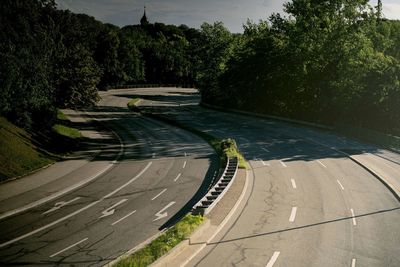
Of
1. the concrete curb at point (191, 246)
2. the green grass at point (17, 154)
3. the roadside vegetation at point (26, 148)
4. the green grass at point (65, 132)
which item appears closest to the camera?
the concrete curb at point (191, 246)

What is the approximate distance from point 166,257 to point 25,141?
92.3 feet

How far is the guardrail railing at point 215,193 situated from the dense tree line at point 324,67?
29.4 m

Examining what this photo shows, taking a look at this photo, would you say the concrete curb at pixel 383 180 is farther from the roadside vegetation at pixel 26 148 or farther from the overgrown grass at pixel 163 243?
the roadside vegetation at pixel 26 148

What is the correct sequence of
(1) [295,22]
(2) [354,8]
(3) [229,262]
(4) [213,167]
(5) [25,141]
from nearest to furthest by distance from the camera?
(3) [229,262] < (4) [213,167] < (5) [25,141] < (2) [354,8] < (1) [295,22]

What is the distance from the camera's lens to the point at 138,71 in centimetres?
13838

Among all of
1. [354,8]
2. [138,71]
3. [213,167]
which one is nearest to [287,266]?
[213,167]

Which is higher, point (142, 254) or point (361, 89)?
point (361, 89)

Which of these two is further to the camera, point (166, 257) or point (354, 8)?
point (354, 8)

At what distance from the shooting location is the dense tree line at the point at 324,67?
51.1 m

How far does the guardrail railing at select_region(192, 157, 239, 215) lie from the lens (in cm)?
Result: 1991

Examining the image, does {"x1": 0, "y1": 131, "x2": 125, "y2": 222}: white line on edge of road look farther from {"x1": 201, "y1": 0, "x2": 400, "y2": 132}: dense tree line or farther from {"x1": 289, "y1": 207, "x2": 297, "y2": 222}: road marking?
{"x1": 201, "y1": 0, "x2": 400, "y2": 132}: dense tree line

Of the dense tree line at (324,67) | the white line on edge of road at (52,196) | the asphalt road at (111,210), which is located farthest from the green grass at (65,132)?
the dense tree line at (324,67)

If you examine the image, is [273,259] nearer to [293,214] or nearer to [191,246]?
[191,246]

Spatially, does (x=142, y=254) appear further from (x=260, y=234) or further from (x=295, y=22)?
(x=295, y=22)
